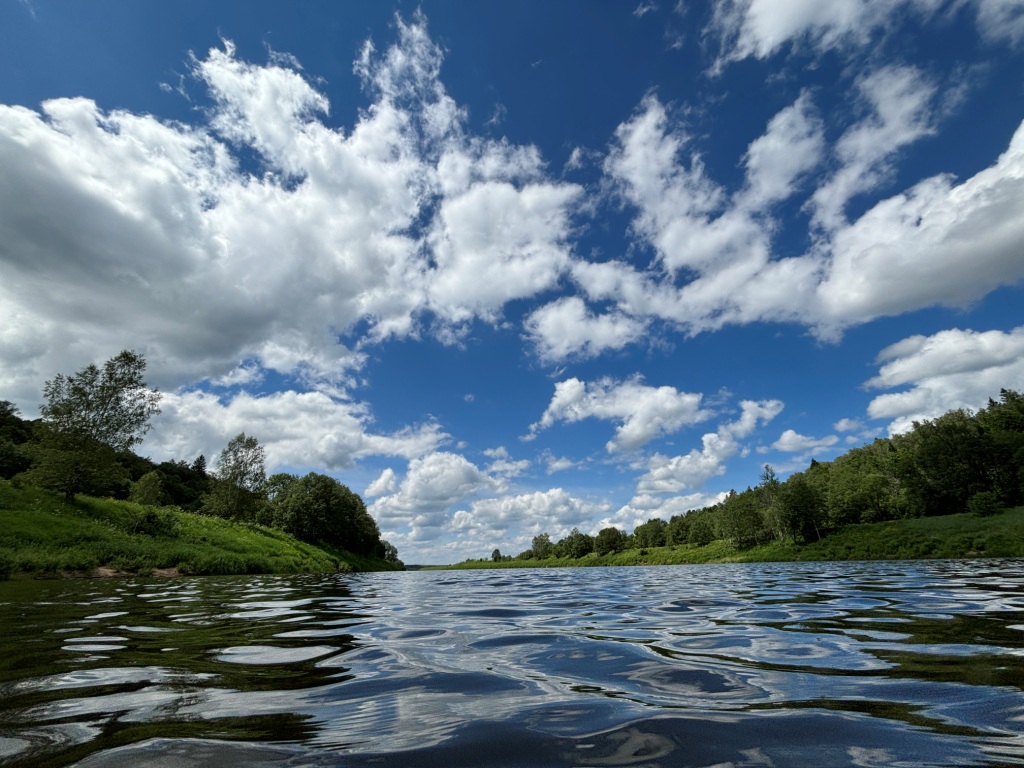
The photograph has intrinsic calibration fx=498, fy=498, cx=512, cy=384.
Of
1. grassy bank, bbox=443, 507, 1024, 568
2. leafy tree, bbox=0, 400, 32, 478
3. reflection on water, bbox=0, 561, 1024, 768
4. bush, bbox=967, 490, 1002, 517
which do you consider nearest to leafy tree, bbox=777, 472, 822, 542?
grassy bank, bbox=443, 507, 1024, 568

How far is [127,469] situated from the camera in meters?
48.8

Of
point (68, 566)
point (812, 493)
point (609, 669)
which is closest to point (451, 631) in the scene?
point (609, 669)

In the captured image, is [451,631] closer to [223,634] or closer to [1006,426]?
[223,634]

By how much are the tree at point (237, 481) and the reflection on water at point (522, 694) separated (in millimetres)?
68514

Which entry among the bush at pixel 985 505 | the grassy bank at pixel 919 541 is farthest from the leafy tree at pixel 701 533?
the bush at pixel 985 505

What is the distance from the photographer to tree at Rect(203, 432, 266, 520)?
68.5 m

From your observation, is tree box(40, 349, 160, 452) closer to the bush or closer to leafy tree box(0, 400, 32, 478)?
leafy tree box(0, 400, 32, 478)

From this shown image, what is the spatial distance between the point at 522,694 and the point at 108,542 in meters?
37.5

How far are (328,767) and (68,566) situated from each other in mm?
33336

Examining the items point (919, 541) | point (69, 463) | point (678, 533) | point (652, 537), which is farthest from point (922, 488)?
point (69, 463)

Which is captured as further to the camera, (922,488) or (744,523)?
(744,523)

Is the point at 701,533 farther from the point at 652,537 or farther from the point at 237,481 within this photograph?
the point at 237,481

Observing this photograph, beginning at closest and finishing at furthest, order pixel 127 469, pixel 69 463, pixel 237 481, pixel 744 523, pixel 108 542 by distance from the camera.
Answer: pixel 108 542 < pixel 69 463 < pixel 127 469 < pixel 237 481 < pixel 744 523

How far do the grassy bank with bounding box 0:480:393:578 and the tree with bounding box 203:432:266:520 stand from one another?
2299 cm
